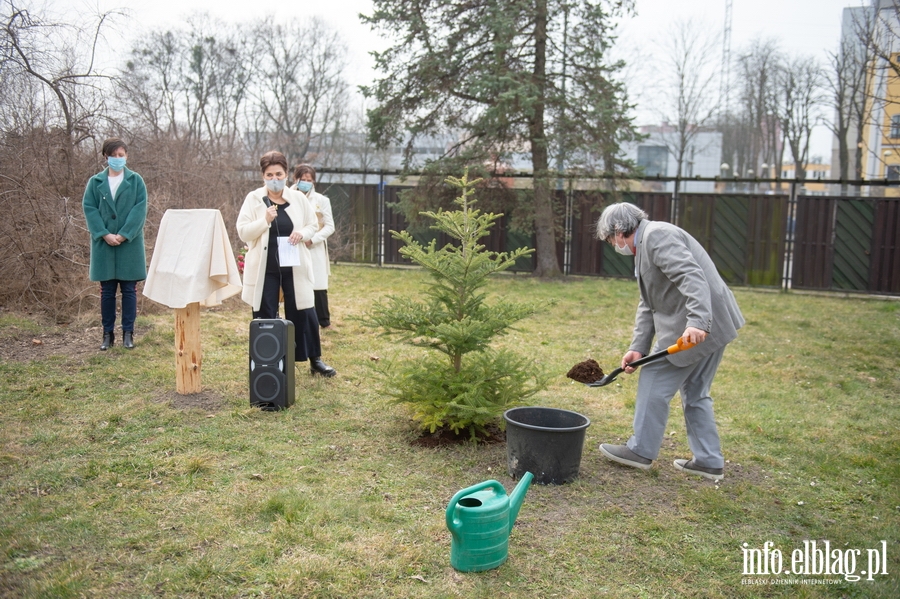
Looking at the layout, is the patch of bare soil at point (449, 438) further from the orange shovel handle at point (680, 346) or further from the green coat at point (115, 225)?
the green coat at point (115, 225)

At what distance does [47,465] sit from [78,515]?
2.80 feet

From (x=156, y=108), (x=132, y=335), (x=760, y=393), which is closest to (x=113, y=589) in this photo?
(x=132, y=335)

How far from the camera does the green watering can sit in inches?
120

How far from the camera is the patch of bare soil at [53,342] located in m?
6.69

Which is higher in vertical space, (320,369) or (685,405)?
(685,405)

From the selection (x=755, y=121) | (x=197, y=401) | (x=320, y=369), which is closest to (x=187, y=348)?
(x=197, y=401)

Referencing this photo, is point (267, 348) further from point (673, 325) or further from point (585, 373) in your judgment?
point (673, 325)

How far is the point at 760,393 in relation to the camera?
6.45 m

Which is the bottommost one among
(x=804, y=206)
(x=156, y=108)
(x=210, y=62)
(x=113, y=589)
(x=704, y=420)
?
(x=113, y=589)

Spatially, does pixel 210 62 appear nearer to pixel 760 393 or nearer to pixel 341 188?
pixel 341 188

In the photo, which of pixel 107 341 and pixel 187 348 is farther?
pixel 107 341

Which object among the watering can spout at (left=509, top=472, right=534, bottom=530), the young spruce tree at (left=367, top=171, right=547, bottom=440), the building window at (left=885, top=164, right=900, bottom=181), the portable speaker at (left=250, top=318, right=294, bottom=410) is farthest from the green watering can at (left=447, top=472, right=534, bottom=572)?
the building window at (left=885, top=164, right=900, bottom=181)

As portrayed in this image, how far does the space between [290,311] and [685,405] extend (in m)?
3.53
